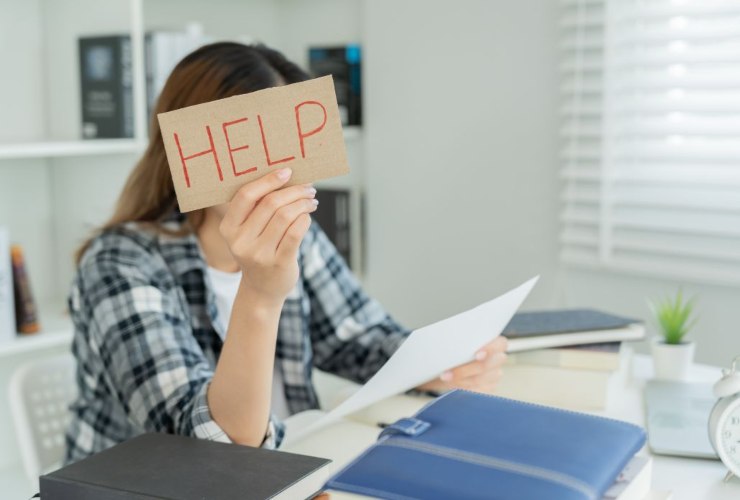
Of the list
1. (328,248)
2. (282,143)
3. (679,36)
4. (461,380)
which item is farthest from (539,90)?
(282,143)

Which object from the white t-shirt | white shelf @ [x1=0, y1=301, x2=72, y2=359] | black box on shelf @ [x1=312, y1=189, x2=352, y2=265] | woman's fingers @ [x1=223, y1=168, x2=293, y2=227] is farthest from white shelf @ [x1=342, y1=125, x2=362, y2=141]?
woman's fingers @ [x1=223, y1=168, x2=293, y2=227]

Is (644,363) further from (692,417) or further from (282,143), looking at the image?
(282,143)

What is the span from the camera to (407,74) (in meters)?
2.51

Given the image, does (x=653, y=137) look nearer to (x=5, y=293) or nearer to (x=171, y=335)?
(x=171, y=335)

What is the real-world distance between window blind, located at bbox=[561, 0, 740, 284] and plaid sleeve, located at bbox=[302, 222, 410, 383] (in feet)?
2.25

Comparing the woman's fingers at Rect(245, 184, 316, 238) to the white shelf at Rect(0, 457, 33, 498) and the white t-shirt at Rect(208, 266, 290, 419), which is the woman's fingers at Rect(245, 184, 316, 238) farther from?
the white shelf at Rect(0, 457, 33, 498)

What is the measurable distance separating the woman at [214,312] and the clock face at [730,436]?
349mm

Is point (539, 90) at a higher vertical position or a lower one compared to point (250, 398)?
higher

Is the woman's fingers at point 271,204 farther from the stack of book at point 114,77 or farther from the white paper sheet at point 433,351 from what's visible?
the stack of book at point 114,77

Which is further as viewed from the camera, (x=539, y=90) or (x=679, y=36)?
(x=539, y=90)

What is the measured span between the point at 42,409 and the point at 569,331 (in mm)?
859

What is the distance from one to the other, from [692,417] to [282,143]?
2.29ft

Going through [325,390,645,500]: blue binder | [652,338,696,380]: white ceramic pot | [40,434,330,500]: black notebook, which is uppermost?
[325,390,645,500]: blue binder

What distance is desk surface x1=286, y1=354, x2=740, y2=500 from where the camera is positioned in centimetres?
106
